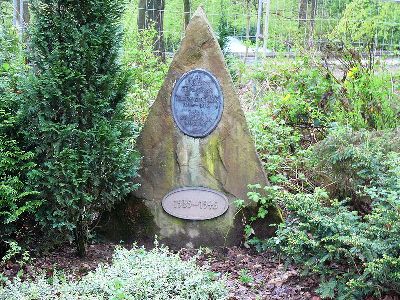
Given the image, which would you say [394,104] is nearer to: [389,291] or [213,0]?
[389,291]

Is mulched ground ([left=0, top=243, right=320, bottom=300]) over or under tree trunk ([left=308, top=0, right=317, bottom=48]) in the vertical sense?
under

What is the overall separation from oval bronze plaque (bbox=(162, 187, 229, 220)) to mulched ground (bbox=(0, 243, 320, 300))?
1.22ft

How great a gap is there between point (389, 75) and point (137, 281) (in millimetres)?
4897

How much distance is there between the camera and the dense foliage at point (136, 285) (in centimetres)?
410

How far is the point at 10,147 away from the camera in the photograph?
4867 mm

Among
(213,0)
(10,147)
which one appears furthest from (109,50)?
(213,0)

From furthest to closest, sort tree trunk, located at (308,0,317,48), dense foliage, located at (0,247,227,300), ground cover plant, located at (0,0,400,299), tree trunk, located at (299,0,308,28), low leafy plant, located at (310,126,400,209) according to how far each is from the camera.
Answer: tree trunk, located at (299,0,308,28) < tree trunk, located at (308,0,317,48) < low leafy plant, located at (310,126,400,209) < ground cover plant, located at (0,0,400,299) < dense foliage, located at (0,247,227,300)

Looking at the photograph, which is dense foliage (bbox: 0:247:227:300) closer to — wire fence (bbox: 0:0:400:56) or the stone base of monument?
the stone base of monument

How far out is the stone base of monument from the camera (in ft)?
18.4

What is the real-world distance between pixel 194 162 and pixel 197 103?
0.59 m

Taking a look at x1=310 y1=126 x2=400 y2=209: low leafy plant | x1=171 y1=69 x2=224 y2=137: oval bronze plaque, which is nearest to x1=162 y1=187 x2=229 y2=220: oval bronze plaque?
x1=171 y1=69 x2=224 y2=137: oval bronze plaque

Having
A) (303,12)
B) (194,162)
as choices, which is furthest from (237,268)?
(303,12)

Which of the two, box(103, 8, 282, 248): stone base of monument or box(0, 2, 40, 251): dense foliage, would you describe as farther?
box(103, 8, 282, 248): stone base of monument

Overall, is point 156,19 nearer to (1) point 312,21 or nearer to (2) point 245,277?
(1) point 312,21
